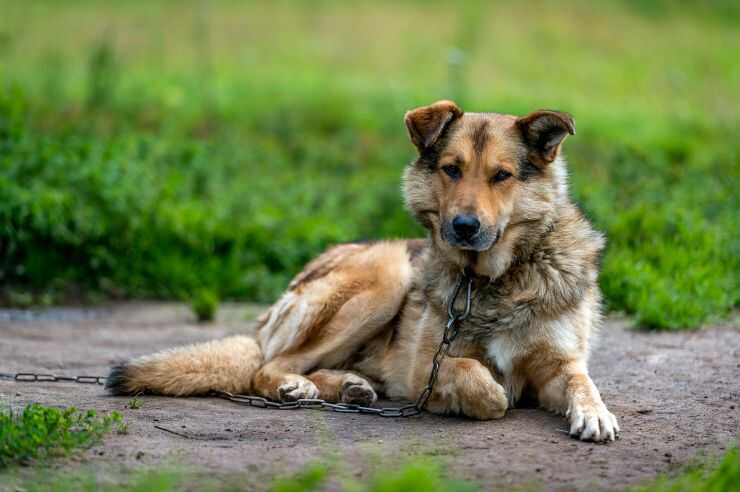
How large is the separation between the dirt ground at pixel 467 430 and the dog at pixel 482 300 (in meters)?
0.19

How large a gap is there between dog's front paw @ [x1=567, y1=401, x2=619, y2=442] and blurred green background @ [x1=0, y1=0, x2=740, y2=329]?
3.07 m

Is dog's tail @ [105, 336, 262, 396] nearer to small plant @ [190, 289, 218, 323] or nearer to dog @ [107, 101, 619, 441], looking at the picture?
dog @ [107, 101, 619, 441]

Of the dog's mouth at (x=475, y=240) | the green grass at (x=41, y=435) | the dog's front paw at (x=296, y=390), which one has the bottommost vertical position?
the dog's front paw at (x=296, y=390)

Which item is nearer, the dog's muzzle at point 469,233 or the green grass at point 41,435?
the green grass at point 41,435

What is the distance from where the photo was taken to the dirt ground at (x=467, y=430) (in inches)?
175

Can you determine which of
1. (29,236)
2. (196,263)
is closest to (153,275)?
(196,263)

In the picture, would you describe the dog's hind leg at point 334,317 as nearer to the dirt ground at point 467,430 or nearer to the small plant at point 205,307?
the dirt ground at point 467,430

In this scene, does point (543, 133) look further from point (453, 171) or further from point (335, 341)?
point (335, 341)

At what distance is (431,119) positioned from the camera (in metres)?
5.91

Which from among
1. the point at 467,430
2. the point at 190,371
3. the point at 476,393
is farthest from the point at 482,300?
the point at 190,371

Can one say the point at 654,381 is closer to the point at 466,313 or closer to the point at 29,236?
the point at 466,313

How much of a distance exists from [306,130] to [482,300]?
10542 millimetres

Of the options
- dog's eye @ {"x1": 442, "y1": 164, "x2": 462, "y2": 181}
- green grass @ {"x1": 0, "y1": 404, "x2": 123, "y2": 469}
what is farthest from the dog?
green grass @ {"x1": 0, "y1": 404, "x2": 123, "y2": 469}

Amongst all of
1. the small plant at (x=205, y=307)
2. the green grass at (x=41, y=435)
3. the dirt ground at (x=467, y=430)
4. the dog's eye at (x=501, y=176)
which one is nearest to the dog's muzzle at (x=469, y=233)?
the dog's eye at (x=501, y=176)
